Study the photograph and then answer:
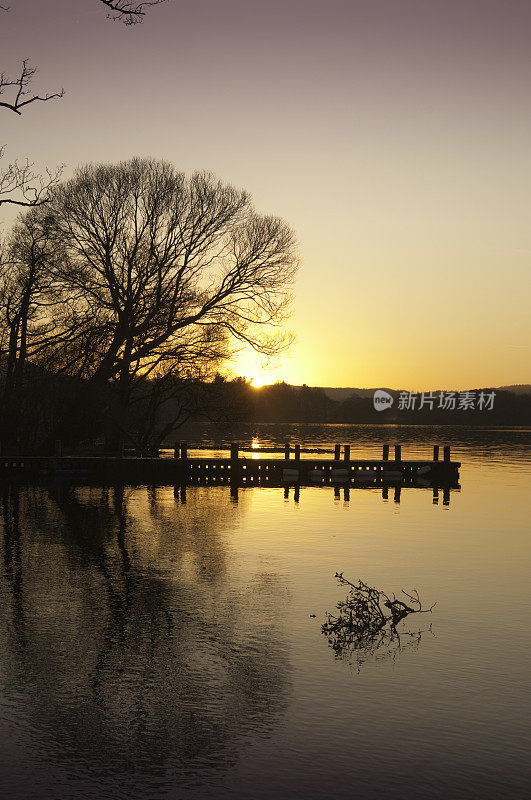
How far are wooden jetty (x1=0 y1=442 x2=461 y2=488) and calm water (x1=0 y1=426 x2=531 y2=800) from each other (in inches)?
804

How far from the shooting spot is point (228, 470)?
45062 mm

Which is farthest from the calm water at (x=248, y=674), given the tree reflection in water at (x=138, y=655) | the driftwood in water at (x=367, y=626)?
the driftwood in water at (x=367, y=626)

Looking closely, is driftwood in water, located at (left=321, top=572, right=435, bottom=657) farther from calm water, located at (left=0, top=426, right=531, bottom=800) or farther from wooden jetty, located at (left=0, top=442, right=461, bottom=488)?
wooden jetty, located at (left=0, top=442, right=461, bottom=488)

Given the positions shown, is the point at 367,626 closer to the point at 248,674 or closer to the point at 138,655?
the point at 248,674

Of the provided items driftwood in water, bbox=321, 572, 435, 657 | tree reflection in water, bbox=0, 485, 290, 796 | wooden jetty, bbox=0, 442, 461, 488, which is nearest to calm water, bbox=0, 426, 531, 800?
tree reflection in water, bbox=0, 485, 290, 796

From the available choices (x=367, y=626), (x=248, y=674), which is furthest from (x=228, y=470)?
(x=248, y=674)

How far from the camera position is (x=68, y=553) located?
19.5 metres

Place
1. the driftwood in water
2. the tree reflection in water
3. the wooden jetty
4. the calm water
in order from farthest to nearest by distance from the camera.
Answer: the wooden jetty
the driftwood in water
the tree reflection in water
the calm water

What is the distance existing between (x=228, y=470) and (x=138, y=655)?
33988 mm

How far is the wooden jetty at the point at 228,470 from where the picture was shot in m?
42.5

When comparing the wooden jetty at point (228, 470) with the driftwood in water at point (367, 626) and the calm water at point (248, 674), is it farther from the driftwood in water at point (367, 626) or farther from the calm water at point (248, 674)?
the driftwood in water at point (367, 626)

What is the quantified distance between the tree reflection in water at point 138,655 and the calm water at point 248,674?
0.03m

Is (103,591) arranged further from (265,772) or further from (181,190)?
(181,190)

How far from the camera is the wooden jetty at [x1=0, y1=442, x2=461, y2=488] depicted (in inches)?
1674
